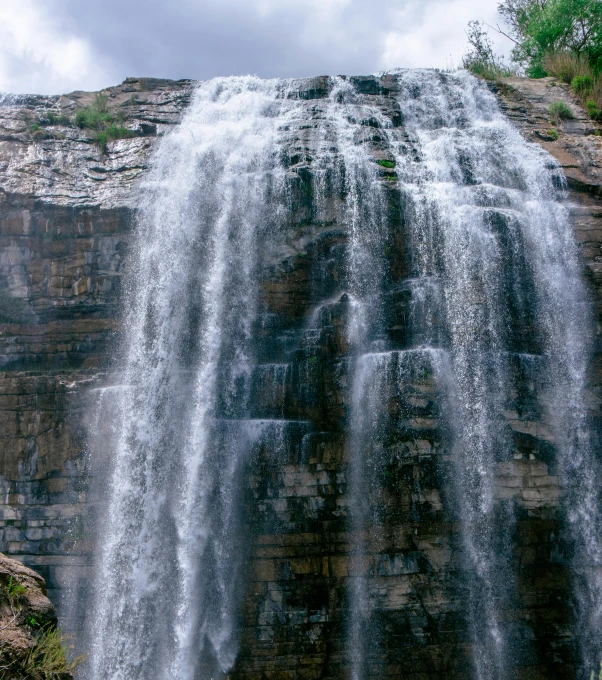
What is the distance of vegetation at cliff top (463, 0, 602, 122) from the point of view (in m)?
21.7

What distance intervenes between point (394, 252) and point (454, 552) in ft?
22.8

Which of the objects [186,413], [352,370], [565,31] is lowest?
[186,413]

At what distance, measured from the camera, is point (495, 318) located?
15.4 m

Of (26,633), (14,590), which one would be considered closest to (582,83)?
(14,590)

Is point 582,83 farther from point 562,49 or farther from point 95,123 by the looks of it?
point 95,123

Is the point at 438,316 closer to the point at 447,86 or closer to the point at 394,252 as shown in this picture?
the point at 394,252

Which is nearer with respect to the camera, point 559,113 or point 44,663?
point 44,663

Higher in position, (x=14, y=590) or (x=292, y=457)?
(x=292, y=457)

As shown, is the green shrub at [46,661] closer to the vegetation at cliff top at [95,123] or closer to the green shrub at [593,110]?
the vegetation at cliff top at [95,123]

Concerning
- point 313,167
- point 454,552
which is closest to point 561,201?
point 313,167

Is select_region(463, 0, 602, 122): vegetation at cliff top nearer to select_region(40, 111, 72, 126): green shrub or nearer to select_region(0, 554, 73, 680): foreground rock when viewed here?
select_region(40, 111, 72, 126): green shrub

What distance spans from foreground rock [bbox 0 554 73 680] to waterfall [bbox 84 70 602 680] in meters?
6.72

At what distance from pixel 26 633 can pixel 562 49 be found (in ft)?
80.1

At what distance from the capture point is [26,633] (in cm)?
694
